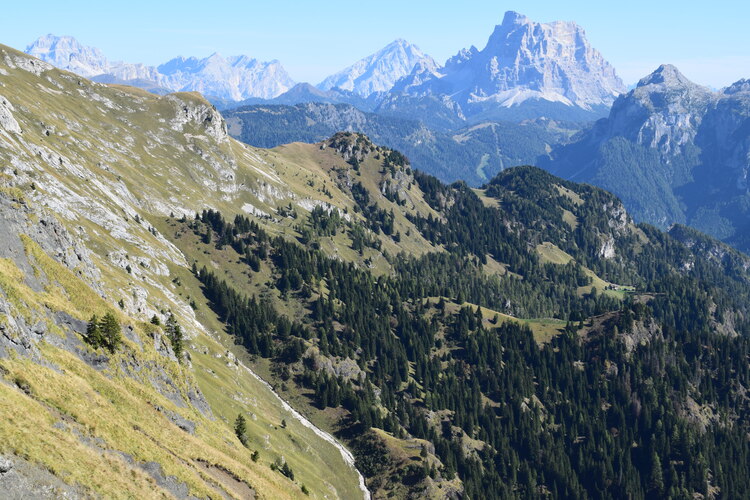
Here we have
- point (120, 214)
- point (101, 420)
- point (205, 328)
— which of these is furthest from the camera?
point (120, 214)

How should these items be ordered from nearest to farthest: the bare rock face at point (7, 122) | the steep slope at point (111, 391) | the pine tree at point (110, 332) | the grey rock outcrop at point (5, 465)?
the grey rock outcrop at point (5, 465)
the steep slope at point (111, 391)
the pine tree at point (110, 332)
the bare rock face at point (7, 122)

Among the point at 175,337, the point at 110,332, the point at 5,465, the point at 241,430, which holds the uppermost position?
the point at 110,332

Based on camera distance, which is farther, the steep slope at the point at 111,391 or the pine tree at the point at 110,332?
the pine tree at the point at 110,332

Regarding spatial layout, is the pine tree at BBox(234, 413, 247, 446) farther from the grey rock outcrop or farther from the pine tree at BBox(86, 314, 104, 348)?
the grey rock outcrop

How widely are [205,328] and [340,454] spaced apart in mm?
55804

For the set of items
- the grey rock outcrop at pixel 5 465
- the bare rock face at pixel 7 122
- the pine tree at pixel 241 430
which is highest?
the bare rock face at pixel 7 122

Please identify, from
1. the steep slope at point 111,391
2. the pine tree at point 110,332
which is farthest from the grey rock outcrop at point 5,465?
the pine tree at point 110,332

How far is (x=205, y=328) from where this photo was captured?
174 m

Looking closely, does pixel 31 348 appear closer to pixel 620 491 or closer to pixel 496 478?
pixel 496 478

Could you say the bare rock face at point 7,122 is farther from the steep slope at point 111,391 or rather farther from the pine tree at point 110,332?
the pine tree at point 110,332

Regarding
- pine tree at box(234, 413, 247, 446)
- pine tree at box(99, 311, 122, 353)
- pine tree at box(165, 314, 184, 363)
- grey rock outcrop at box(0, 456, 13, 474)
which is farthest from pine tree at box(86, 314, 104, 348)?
pine tree at box(234, 413, 247, 446)

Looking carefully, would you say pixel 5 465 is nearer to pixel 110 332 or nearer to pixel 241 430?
pixel 110 332

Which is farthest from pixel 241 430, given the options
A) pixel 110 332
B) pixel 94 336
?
pixel 94 336

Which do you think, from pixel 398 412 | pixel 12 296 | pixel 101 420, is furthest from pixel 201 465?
pixel 398 412
